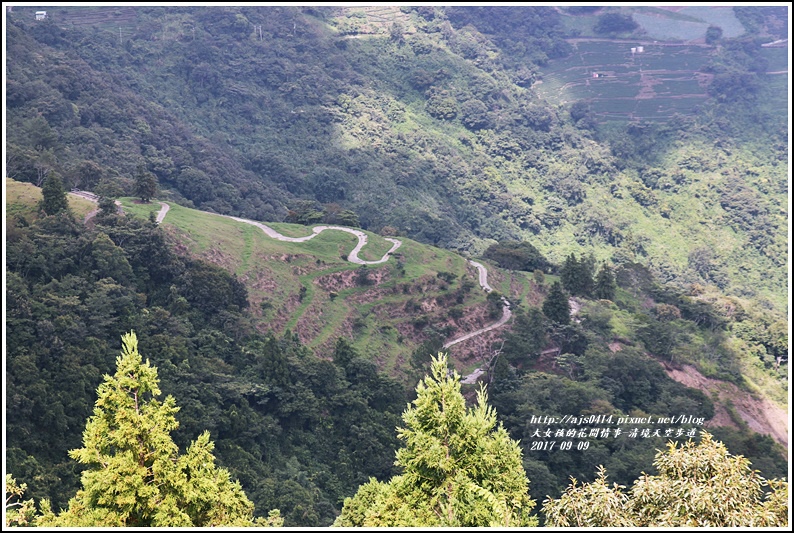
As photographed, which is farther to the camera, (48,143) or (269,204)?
(269,204)

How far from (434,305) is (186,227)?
19060 mm

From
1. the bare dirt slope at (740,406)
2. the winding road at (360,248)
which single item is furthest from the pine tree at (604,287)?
the bare dirt slope at (740,406)

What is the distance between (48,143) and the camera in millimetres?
65688

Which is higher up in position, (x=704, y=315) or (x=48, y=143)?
(x=48, y=143)

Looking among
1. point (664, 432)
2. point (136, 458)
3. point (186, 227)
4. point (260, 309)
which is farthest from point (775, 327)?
point (136, 458)

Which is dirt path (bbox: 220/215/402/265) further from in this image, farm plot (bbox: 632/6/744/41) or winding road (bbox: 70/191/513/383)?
farm plot (bbox: 632/6/744/41)

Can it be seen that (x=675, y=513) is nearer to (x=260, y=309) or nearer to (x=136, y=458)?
(x=136, y=458)

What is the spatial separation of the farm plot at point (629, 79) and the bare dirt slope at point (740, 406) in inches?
3162

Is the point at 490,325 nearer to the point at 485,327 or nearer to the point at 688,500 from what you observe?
the point at 485,327

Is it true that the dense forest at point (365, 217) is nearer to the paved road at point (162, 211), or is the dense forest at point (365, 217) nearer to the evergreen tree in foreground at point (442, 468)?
the evergreen tree in foreground at point (442, 468)

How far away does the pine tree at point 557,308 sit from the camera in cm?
5916

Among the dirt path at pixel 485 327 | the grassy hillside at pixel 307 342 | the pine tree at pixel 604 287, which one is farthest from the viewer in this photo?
the pine tree at pixel 604 287

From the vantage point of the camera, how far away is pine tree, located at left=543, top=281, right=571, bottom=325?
59156 mm

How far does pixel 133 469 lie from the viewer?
17.6 m
